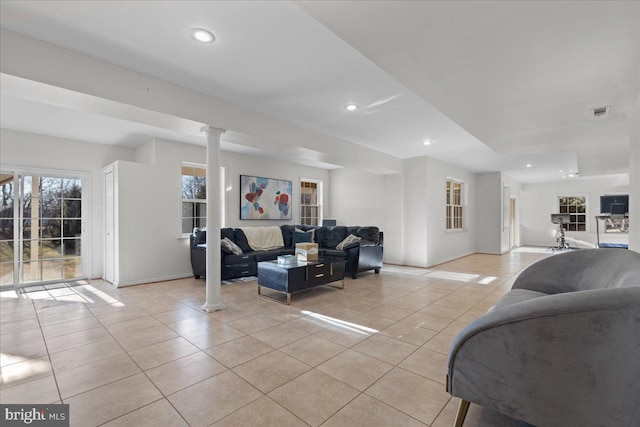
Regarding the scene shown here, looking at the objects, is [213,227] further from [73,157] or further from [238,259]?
[73,157]

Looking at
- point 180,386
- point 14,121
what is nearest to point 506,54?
point 180,386

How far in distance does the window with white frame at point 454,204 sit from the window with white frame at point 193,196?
20.4 ft

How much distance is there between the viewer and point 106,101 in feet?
9.14

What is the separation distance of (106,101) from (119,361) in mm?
2315

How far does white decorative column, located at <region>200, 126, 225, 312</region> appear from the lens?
369cm

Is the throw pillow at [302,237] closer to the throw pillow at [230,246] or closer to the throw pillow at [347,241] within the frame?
the throw pillow at [347,241]

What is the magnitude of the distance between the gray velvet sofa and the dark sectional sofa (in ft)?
12.5

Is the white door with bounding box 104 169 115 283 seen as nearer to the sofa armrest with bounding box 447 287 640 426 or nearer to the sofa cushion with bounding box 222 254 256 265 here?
the sofa cushion with bounding box 222 254 256 265

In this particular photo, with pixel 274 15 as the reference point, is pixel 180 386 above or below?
A: below

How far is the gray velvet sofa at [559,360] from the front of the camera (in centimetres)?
120

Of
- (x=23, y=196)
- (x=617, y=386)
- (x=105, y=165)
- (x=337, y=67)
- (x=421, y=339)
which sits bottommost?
(x=421, y=339)

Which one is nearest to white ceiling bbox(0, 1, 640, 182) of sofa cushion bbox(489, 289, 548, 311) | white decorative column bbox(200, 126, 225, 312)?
white decorative column bbox(200, 126, 225, 312)

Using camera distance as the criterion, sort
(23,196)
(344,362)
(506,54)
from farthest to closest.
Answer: (23,196) → (344,362) → (506,54)

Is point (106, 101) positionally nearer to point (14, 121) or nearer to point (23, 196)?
point (14, 121)
